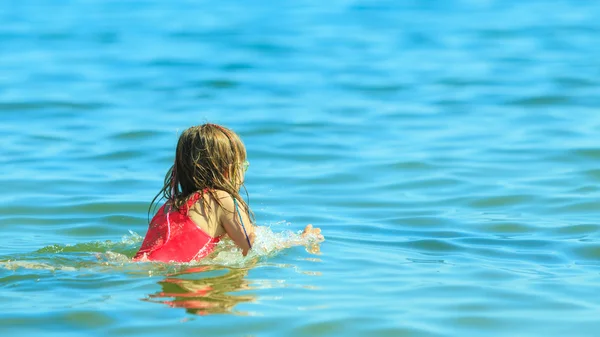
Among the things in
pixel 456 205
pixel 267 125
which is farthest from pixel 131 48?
pixel 456 205

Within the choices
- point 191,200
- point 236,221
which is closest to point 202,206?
point 191,200

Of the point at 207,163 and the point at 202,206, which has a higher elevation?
the point at 207,163

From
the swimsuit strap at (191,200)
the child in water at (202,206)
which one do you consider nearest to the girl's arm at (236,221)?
the child in water at (202,206)

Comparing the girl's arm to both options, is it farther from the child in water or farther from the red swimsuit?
the red swimsuit

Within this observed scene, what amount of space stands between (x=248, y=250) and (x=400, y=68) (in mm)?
9578

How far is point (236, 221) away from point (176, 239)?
1.19 ft

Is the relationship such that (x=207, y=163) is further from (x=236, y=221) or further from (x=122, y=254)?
(x=122, y=254)

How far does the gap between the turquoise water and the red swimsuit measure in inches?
4.9

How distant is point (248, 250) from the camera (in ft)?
18.3

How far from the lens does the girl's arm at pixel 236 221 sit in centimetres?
550

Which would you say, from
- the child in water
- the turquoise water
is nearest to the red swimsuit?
the child in water

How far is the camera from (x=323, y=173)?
8742 millimetres

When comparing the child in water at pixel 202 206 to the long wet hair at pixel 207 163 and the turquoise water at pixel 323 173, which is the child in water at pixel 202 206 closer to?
the long wet hair at pixel 207 163

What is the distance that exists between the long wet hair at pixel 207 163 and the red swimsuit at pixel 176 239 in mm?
78
